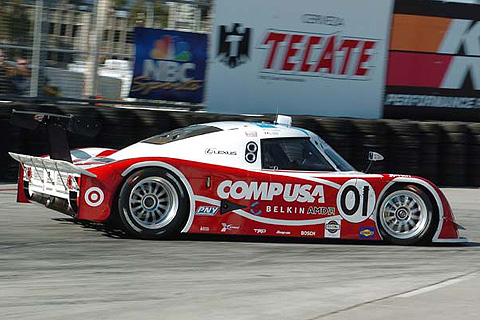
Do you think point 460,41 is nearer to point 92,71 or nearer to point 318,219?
point 92,71

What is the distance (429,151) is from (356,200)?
6.05 meters

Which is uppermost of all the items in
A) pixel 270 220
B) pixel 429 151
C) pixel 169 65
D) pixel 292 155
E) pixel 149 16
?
pixel 149 16

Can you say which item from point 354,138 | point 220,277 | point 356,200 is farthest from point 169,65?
point 220,277

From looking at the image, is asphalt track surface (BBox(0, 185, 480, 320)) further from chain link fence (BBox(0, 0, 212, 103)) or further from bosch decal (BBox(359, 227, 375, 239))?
chain link fence (BBox(0, 0, 212, 103))

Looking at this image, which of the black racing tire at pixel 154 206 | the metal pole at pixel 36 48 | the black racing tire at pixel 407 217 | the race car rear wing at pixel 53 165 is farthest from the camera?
the metal pole at pixel 36 48

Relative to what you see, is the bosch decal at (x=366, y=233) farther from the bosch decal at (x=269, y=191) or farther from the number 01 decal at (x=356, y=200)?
the bosch decal at (x=269, y=191)

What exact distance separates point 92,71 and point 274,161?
20.4 ft

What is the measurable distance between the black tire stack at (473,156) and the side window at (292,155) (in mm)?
6560

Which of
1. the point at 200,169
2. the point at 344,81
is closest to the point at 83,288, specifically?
the point at 200,169

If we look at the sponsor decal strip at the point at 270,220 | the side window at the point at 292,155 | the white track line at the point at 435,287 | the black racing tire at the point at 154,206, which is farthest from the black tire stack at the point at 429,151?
the black racing tire at the point at 154,206

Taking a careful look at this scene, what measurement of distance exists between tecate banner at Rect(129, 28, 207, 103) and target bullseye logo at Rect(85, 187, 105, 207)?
20.4ft

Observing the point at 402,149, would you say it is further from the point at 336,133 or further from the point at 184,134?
the point at 184,134

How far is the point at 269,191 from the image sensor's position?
309 inches

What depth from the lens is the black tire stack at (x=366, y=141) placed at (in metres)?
13.3
